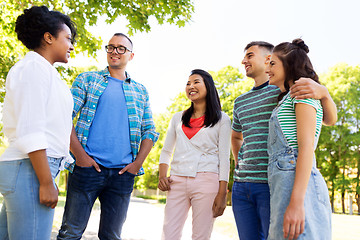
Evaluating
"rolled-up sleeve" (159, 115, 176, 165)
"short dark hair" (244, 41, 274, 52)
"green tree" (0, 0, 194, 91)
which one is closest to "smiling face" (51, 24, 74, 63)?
"rolled-up sleeve" (159, 115, 176, 165)

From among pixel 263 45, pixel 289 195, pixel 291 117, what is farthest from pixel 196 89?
pixel 289 195

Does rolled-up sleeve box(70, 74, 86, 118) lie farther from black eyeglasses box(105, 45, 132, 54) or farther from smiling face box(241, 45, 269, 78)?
smiling face box(241, 45, 269, 78)

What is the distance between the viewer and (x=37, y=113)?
2102 millimetres

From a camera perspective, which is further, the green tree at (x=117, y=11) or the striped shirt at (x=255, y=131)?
the green tree at (x=117, y=11)

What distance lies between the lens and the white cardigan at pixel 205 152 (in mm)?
3629

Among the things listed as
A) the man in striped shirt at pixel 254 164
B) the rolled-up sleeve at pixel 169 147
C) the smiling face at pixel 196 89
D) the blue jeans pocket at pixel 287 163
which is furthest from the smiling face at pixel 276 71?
the rolled-up sleeve at pixel 169 147

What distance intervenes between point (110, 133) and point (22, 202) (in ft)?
5.14

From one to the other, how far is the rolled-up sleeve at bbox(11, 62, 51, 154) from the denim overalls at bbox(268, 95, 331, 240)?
1516 mm

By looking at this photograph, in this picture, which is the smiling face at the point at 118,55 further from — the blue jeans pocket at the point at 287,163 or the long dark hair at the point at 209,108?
the blue jeans pocket at the point at 287,163

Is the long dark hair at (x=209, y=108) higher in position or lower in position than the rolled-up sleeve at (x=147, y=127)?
higher

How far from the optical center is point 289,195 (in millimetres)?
2381

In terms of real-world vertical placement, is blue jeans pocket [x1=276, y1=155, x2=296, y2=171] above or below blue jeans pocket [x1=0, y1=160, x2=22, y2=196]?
above

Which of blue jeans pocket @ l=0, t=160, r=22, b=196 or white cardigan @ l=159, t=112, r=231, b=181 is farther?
white cardigan @ l=159, t=112, r=231, b=181

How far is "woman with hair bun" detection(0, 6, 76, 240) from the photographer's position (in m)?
2.03
